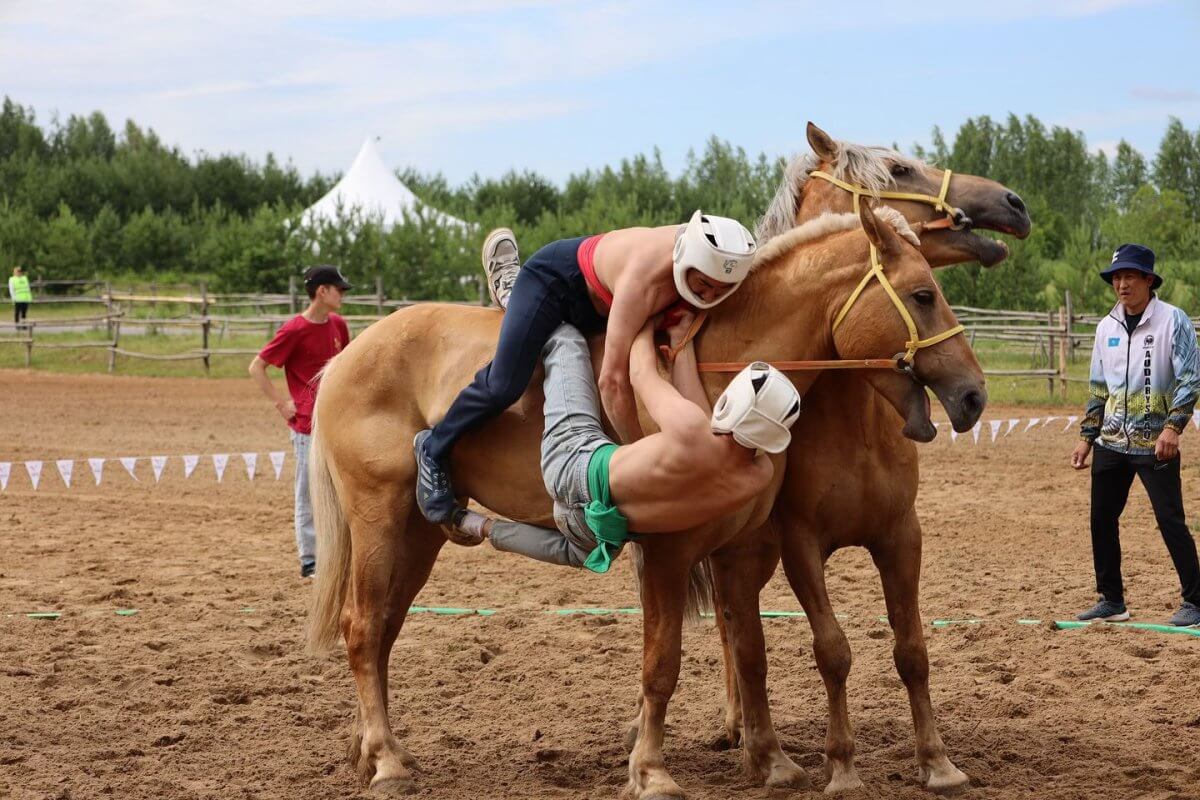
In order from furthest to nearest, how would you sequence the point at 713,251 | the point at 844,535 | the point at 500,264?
the point at 500,264 < the point at 844,535 < the point at 713,251

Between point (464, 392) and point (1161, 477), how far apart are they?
12.7 ft

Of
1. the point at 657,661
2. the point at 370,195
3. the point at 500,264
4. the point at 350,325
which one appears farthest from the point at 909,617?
the point at 370,195

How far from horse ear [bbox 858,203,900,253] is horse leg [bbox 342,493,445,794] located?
2060 mm

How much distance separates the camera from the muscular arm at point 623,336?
3.92 m

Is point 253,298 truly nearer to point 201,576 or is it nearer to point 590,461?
point 201,576

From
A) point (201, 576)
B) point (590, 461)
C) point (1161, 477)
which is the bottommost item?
point (201, 576)

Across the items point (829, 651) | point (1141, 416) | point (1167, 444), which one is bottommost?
point (829, 651)

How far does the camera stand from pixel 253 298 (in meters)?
27.2

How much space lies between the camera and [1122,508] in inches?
251

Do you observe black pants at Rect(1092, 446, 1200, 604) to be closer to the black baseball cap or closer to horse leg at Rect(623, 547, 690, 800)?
horse leg at Rect(623, 547, 690, 800)

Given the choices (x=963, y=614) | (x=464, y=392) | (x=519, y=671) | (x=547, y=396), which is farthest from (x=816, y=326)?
(x=963, y=614)

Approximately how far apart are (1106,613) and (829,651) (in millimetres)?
2732

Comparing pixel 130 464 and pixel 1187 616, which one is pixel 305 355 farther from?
pixel 1187 616

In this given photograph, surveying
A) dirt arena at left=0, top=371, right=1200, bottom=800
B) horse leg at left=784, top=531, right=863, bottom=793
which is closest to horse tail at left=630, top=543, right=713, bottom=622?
dirt arena at left=0, top=371, right=1200, bottom=800
